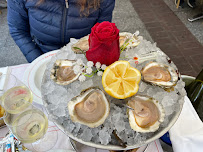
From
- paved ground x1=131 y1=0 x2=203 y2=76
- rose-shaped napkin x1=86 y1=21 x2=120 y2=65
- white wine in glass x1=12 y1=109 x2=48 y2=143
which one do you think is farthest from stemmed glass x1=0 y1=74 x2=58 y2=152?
paved ground x1=131 y1=0 x2=203 y2=76

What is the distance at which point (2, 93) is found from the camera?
829 millimetres

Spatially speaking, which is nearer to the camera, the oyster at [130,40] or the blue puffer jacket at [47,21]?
the oyster at [130,40]

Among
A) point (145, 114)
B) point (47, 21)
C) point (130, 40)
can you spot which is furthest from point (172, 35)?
point (145, 114)

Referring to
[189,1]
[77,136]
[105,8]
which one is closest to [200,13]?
[189,1]

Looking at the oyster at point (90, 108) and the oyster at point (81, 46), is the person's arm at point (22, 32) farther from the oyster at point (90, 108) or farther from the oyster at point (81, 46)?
the oyster at point (90, 108)

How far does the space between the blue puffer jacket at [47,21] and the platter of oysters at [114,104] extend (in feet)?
1.78

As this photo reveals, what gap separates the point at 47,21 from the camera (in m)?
1.15

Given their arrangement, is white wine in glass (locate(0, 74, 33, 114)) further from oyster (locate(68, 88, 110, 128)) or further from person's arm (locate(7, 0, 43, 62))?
person's arm (locate(7, 0, 43, 62))

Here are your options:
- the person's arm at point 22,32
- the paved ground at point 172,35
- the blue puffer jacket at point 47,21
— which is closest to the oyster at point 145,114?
the blue puffer jacket at point 47,21

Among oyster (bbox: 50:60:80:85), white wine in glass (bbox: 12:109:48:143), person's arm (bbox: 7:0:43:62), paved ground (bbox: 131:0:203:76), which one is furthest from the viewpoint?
paved ground (bbox: 131:0:203:76)

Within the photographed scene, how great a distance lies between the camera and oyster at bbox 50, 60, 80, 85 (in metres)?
0.62

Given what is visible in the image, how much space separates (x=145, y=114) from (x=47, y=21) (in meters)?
0.92

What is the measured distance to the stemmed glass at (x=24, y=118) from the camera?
2.45ft

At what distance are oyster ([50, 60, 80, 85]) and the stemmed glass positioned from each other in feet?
0.81
